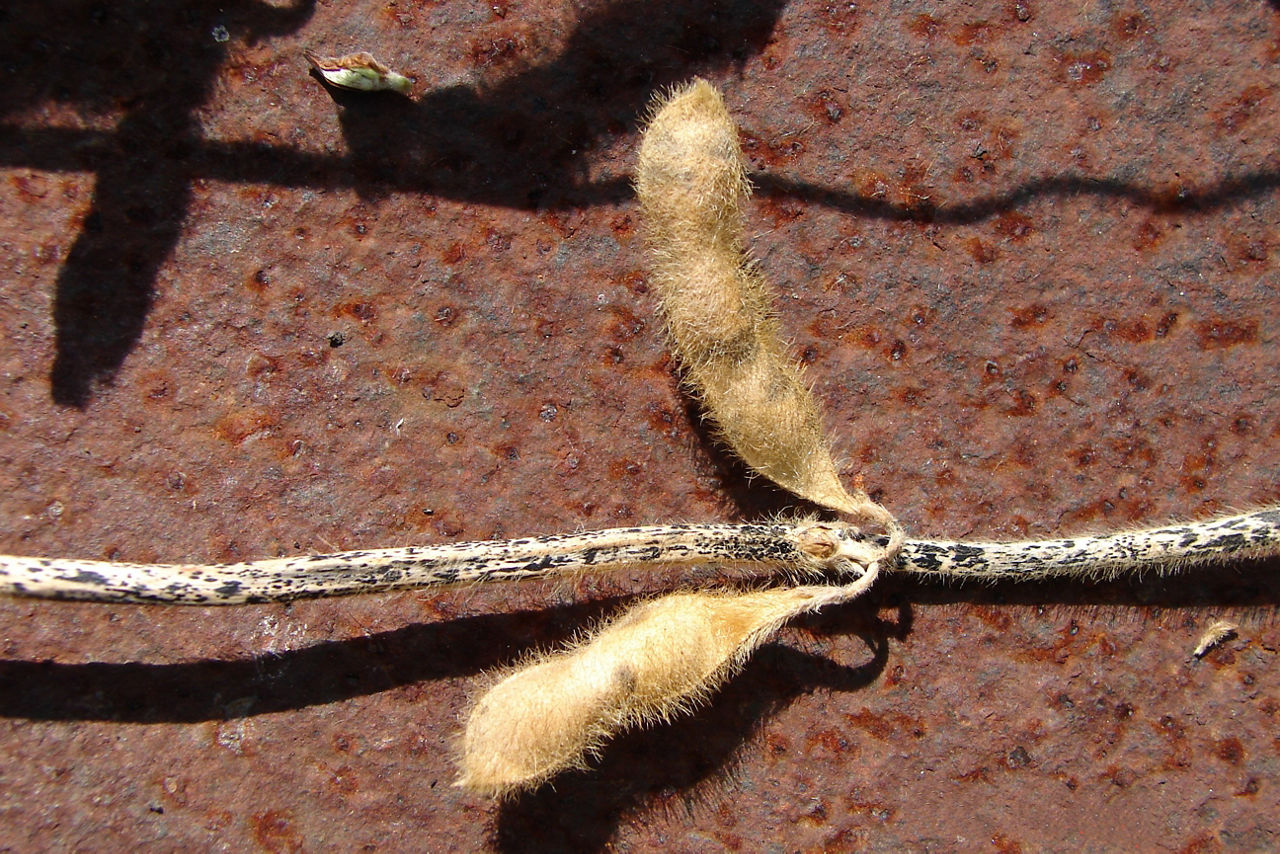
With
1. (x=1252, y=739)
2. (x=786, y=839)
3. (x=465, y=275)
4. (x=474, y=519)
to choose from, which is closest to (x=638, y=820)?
(x=786, y=839)

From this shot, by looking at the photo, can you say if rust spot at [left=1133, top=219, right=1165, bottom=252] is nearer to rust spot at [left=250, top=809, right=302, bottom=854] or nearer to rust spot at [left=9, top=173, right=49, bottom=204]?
rust spot at [left=250, top=809, right=302, bottom=854]

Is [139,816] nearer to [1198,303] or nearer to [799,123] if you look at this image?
[799,123]

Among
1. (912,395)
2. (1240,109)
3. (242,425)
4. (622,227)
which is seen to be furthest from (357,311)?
(1240,109)

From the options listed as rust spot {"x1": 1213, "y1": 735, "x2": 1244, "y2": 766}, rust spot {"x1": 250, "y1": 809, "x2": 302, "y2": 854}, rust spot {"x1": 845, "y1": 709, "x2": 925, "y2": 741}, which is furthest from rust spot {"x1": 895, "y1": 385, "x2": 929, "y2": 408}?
rust spot {"x1": 250, "y1": 809, "x2": 302, "y2": 854}

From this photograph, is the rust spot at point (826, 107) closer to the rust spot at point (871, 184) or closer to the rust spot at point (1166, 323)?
the rust spot at point (871, 184)

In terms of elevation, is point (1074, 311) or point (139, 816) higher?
point (1074, 311)
